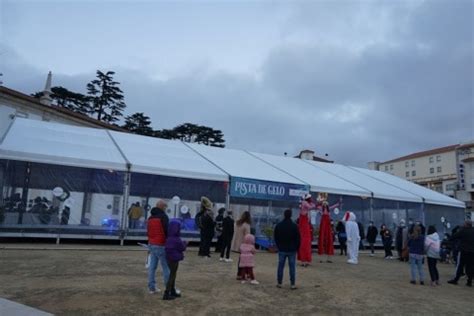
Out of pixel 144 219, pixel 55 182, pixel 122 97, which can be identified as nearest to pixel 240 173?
pixel 144 219

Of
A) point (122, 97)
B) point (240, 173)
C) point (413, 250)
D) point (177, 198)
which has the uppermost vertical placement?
point (122, 97)

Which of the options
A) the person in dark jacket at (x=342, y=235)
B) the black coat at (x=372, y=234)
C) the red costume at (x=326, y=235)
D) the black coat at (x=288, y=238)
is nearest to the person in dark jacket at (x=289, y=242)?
the black coat at (x=288, y=238)

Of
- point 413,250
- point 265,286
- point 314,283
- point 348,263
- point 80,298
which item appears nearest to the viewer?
point 80,298

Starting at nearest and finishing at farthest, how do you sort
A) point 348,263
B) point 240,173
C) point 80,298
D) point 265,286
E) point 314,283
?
point 80,298 → point 265,286 → point 314,283 → point 348,263 → point 240,173

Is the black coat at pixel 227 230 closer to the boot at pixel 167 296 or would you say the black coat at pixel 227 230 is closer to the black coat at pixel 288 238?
the black coat at pixel 288 238

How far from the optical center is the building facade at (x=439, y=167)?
59625 millimetres

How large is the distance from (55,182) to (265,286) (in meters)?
8.04

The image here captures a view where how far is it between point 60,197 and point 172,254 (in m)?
7.75

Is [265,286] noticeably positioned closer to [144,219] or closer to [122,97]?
[144,219]

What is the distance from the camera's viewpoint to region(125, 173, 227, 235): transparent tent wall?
13.0 m

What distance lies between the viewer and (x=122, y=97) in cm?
5053

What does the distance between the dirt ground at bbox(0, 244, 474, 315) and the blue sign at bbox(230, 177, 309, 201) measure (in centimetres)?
481

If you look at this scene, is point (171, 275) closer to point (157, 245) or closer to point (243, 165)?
point (157, 245)

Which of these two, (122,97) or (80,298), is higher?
(122,97)
